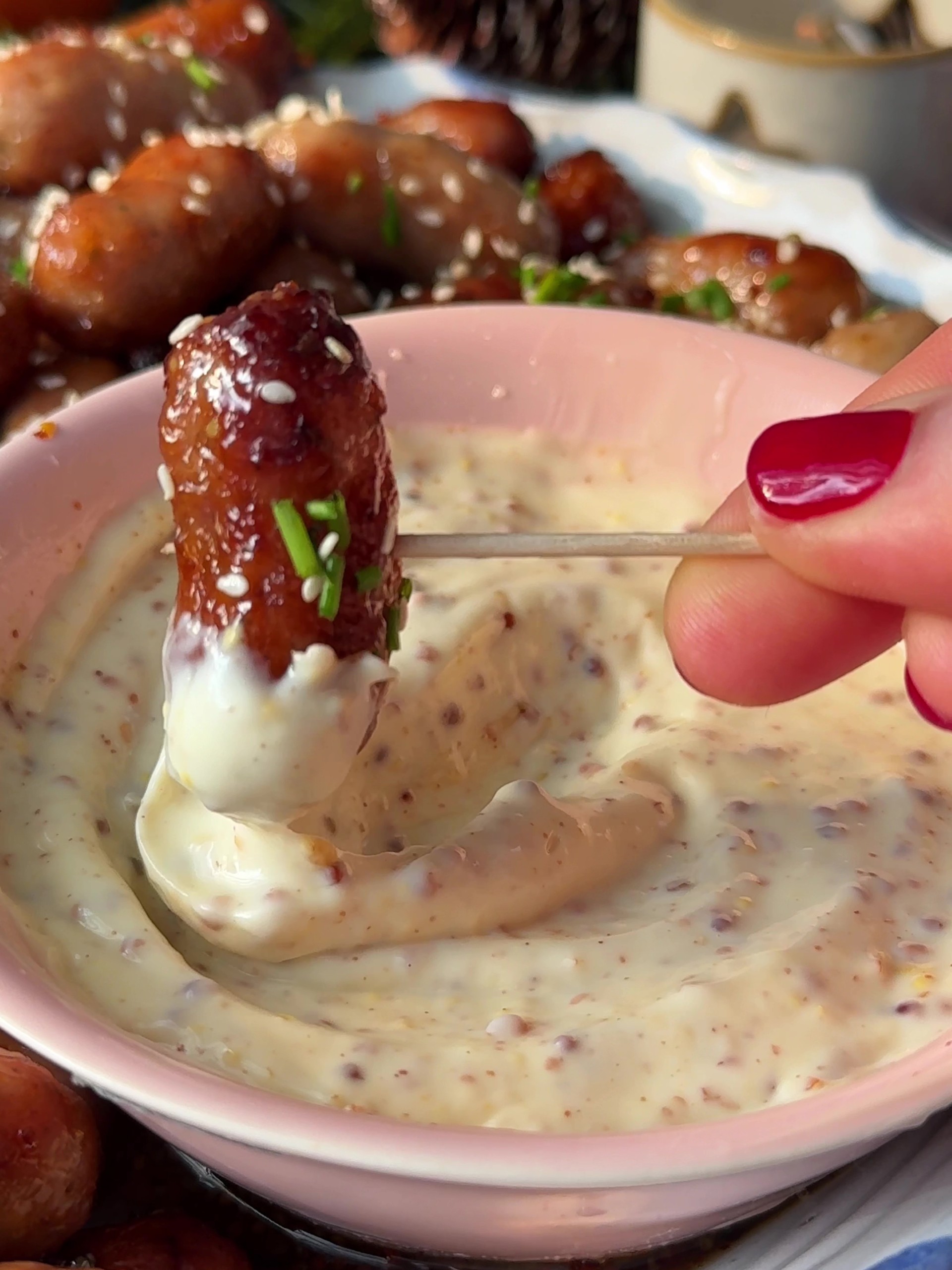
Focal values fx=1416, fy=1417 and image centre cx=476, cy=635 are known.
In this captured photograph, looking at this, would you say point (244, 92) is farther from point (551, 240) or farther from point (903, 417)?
point (903, 417)

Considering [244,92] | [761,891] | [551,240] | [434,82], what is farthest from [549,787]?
[434,82]

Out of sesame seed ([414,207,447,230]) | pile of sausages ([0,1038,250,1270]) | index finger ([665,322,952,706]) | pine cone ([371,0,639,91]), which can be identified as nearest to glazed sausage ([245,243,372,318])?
sesame seed ([414,207,447,230])

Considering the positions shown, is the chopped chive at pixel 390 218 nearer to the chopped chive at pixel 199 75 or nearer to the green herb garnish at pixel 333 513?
the chopped chive at pixel 199 75

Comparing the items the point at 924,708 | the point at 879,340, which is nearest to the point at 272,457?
the point at 924,708

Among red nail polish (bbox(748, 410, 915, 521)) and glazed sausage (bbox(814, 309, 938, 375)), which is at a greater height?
red nail polish (bbox(748, 410, 915, 521))

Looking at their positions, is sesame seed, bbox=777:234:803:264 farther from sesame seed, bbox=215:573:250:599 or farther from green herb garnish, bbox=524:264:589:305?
sesame seed, bbox=215:573:250:599

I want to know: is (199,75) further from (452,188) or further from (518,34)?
(518,34)
